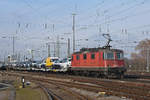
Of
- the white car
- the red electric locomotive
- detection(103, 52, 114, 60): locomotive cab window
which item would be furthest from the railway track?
the white car

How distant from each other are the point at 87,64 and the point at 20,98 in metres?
15.6

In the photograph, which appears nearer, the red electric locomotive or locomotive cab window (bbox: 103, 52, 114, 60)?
the red electric locomotive

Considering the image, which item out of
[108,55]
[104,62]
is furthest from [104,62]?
[108,55]

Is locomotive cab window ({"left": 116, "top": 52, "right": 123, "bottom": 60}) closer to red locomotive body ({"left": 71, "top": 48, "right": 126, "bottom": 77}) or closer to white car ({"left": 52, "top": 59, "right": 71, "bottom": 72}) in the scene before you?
red locomotive body ({"left": 71, "top": 48, "right": 126, "bottom": 77})

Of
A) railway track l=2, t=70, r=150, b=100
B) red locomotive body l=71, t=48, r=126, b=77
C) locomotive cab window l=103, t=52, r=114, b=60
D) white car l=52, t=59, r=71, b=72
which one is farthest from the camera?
white car l=52, t=59, r=71, b=72

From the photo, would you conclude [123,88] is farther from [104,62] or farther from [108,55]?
[108,55]

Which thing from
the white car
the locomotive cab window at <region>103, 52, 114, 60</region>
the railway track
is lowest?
the railway track

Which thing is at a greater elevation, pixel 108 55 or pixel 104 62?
pixel 108 55

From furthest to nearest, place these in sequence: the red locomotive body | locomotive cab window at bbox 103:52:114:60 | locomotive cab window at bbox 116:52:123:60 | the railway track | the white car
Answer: the white car
locomotive cab window at bbox 116:52:123:60
locomotive cab window at bbox 103:52:114:60
the red locomotive body
the railway track

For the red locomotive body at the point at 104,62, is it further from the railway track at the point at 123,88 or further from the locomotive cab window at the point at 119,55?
the railway track at the point at 123,88

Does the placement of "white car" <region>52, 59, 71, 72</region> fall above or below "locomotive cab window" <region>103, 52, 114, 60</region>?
below

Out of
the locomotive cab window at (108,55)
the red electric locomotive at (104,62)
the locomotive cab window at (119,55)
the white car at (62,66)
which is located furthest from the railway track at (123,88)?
the white car at (62,66)

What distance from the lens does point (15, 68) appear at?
65.5 metres

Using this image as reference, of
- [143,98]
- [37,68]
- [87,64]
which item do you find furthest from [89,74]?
[37,68]
